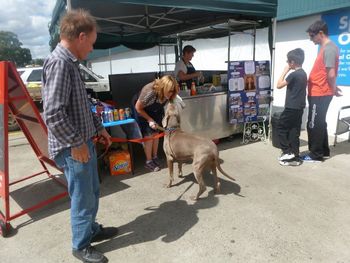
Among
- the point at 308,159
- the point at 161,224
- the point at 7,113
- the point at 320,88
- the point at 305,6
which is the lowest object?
the point at 161,224

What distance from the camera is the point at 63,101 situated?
2113mm

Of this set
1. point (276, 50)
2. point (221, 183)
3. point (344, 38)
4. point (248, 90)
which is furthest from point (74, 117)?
point (276, 50)

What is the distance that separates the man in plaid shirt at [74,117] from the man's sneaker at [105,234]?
14.2 inches

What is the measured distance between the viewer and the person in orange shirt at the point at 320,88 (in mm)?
4621

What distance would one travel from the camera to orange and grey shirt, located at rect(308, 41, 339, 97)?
15.0 feet

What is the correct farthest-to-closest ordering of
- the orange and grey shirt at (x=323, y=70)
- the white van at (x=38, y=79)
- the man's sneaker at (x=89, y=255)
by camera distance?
the white van at (x=38, y=79)
the orange and grey shirt at (x=323, y=70)
the man's sneaker at (x=89, y=255)

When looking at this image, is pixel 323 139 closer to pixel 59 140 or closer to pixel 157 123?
pixel 157 123

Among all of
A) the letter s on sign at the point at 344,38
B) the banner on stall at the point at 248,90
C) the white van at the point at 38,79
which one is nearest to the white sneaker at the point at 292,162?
the banner on stall at the point at 248,90

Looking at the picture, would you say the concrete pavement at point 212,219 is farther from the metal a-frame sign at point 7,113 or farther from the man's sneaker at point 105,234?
the metal a-frame sign at point 7,113

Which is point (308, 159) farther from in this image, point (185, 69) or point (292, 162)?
point (185, 69)

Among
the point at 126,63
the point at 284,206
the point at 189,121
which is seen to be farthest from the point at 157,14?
the point at 126,63

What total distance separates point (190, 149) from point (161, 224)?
98 cm

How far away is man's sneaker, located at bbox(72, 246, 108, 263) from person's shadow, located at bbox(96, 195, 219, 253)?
0.19 metres

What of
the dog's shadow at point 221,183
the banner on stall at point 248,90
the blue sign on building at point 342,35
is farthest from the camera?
the blue sign on building at point 342,35
